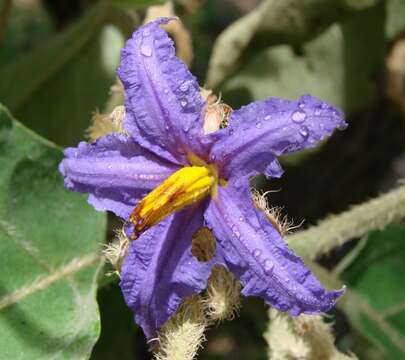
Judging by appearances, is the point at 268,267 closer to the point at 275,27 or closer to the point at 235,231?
the point at 235,231

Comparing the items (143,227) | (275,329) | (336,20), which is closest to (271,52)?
(336,20)

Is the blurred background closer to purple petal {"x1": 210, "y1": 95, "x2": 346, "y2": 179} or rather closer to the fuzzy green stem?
the fuzzy green stem

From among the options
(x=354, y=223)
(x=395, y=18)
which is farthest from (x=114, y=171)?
(x=395, y=18)

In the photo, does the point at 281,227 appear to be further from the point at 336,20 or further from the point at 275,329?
the point at 336,20

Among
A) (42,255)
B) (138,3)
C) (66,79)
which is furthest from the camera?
(66,79)

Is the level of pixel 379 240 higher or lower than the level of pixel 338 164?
higher

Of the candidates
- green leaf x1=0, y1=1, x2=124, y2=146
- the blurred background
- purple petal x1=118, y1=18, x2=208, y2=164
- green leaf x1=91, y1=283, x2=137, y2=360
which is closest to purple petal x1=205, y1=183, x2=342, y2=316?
purple petal x1=118, y1=18, x2=208, y2=164

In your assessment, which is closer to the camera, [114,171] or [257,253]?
[257,253]
